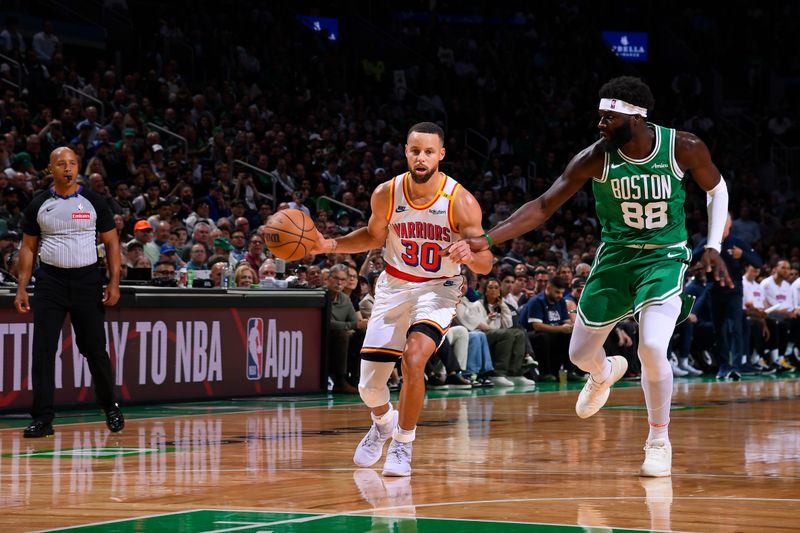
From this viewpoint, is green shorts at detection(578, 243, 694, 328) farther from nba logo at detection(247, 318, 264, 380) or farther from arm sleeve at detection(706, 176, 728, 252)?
nba logo at detection(247, 318, 264, 380)

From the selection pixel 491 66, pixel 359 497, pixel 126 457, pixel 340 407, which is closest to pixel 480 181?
pixel 491 66

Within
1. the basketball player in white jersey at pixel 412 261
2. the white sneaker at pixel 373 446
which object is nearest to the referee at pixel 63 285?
the white sneaker at pixel 373 446

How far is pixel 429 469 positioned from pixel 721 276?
6.65ft

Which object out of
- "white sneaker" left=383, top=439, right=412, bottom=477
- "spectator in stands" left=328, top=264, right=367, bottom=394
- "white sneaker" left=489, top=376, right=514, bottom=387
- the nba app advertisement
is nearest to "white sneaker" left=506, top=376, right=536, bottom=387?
"white sneaker" left=489, top=376, right=514, bottom=387

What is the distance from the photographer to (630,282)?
7.27 m

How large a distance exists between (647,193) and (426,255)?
4.37 feet

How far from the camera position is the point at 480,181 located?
24.9 m

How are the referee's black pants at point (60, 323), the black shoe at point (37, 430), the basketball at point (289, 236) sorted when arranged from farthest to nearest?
the referee's black pants at point (60, 323), the black shoe at point (37, 430), the basketball at point (289, 236)

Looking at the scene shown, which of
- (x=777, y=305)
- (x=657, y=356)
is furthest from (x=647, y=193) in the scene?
(x=777, y=305)

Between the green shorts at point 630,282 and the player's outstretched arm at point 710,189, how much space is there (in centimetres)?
19

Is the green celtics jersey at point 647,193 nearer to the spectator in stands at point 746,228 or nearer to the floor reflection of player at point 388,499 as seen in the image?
the floor reflection of player at point 388,499

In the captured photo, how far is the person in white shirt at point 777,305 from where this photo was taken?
2038 centimetres

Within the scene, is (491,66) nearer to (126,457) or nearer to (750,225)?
(750,225)

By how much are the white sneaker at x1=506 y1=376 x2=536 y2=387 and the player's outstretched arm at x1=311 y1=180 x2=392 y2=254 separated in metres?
9.12
